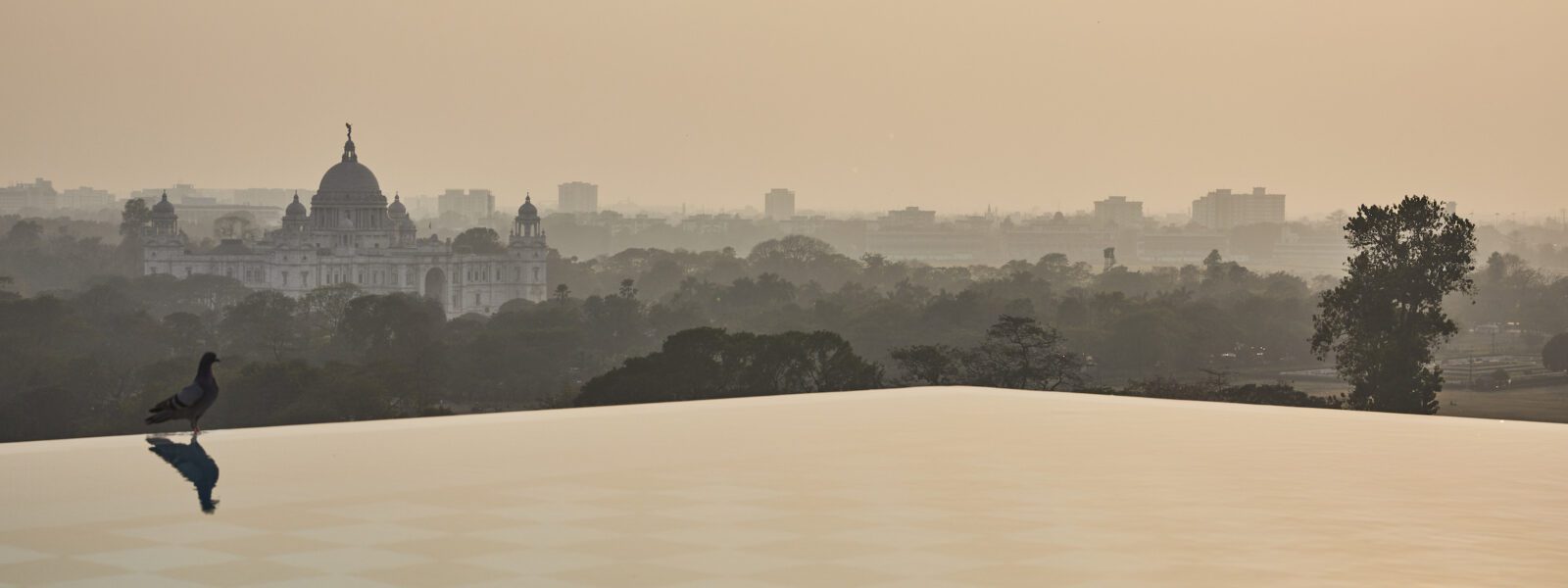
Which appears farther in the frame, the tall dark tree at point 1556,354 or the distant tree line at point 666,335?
the tall dark tree at point 1556,354

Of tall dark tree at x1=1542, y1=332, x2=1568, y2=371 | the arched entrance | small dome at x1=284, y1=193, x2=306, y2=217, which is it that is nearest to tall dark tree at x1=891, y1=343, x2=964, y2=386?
tall dark tree at x1=1542, y1=332, x2=1568, y2=371

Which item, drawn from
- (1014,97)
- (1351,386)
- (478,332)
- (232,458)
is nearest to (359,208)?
(478,332)

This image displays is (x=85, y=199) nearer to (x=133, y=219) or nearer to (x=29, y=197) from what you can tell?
(x=29, y=197)

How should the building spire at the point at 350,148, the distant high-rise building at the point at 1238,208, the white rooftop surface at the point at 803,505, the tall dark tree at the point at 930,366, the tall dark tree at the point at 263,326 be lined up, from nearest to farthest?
the white rooftop surface at the point at 803,505 < the tall dark tree at the point at 930,366 < the distant high-rise building at the point at 1238,208 < the tall dark tree at the point at 263,326 < the building spire at the point at 350,148

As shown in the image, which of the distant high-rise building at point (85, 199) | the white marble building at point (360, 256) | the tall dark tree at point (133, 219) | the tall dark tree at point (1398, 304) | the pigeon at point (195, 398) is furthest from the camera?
the white marble building at point (360, 256)

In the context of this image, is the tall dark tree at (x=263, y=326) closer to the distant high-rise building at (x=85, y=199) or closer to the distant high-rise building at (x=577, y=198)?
the distant high-rise building at (x=85, y=199)

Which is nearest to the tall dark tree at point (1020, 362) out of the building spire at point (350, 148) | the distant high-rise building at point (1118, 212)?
the distant high-rise building at point (1118, 212)

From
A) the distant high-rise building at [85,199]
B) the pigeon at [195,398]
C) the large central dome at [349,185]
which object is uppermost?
the large central dome at [349,185]
